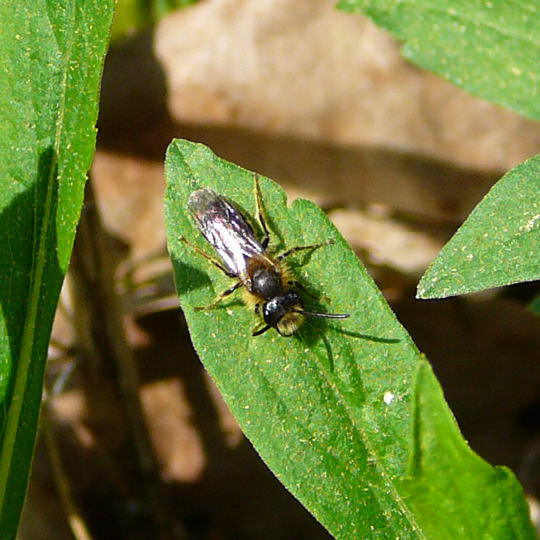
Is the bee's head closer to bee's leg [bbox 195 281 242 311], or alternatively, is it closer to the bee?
the bee

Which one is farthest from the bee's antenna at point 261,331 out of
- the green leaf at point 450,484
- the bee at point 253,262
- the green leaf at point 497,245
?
the green leaf at point 450,484

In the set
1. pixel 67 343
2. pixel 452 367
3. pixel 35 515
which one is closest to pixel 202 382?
pixel 67 343

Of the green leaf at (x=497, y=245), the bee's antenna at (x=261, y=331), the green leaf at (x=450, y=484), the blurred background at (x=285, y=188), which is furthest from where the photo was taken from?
the blurred background at (x=285, y=188)

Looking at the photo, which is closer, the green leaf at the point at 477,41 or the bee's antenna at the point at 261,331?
the bee's antenna at the point at 261,331

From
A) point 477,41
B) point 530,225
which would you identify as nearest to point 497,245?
point 530,225

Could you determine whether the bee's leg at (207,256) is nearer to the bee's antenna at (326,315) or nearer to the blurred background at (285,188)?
the bee's antenna at (326,315)

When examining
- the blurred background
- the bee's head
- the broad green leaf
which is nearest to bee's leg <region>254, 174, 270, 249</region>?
the broad green leaf

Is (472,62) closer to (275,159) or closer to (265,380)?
(265,380)
